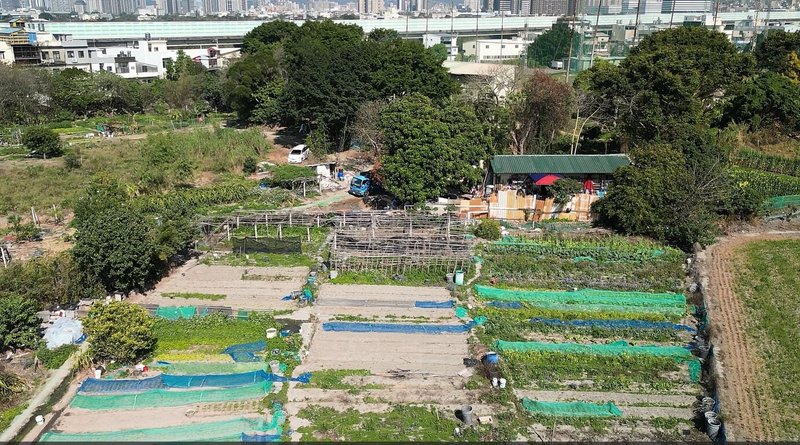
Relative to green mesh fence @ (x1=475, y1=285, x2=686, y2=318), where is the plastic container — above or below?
above

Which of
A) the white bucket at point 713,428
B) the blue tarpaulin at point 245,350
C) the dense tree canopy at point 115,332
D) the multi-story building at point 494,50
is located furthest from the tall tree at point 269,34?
the white bucket at point 713,428

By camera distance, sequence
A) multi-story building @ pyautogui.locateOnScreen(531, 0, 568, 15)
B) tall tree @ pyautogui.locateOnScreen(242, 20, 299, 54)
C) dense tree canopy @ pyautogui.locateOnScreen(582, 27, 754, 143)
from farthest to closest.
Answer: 1. multi-story building @ pyautogui.locateOnScreen(531, 0, 568, 15)
2. tall tree @ pyautogui.locateOnScreen(242, 20, 299, 54)
3. dense tree canopy @ pyautogui.locateOnScreen(582, 27, 754, 143)

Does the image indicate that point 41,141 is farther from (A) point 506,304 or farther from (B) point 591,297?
(B) point 591,297

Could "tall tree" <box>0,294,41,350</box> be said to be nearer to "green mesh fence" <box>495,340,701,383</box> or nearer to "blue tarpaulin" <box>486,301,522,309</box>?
"green mesh fence" <box>495,340,701,383</box>

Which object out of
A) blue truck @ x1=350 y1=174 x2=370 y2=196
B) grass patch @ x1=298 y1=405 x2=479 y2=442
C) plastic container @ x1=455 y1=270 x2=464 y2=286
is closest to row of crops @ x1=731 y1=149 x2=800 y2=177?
blue truck @ x1=350 y1=174 x2=370 y2=196

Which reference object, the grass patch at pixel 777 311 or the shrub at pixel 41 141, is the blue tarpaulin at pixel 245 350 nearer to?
the grass patch at pixel 777 311

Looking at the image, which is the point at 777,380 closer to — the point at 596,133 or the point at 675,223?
the point at 675,223
